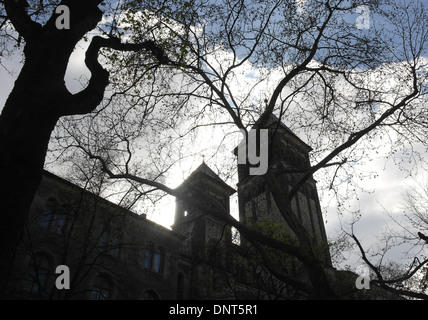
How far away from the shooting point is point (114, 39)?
5383mm

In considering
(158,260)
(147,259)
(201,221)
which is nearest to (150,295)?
(147,259)

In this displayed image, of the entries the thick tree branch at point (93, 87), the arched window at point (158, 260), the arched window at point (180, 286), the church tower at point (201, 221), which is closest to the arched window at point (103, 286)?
the arched window at point (158, 260)

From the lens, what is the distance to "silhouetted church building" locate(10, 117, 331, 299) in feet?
40.2

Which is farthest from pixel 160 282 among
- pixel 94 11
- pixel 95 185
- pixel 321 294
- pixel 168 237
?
pixel 94 11

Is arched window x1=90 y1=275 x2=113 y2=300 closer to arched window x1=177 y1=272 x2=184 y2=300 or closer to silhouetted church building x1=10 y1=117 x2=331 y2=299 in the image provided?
silhouetted church building x1=10 y1=117 x2=331 y2=299

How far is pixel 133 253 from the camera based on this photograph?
19.5 meters

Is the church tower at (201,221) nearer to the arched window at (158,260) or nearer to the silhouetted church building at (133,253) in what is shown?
the silhouetted church building at (133,253)

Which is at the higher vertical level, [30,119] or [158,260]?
[158,260]

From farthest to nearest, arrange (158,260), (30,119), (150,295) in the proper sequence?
(158,260), (150,295), (30,119)

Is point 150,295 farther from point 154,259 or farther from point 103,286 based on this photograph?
point 103,286

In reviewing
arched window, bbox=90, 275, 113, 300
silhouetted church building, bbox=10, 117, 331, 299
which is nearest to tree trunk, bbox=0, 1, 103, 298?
silhouetted church building, bbox=10, 117, 331, 299

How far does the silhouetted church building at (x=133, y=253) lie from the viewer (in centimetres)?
1227

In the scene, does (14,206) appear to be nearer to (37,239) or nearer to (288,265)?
(37,239)

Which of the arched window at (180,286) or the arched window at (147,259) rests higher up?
Result: the arched window at (147,259)
